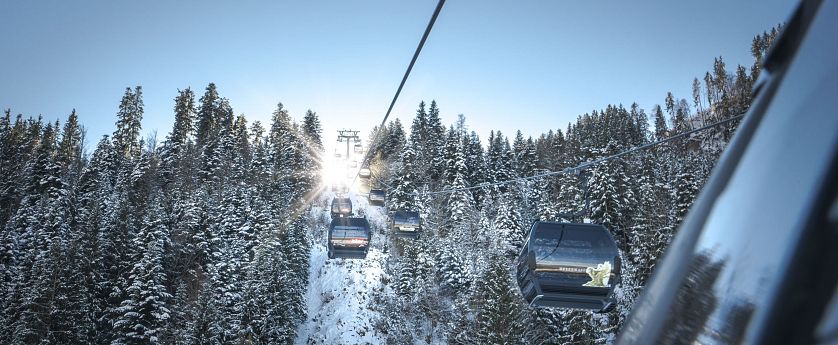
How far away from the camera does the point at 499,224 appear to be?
52.9 meters

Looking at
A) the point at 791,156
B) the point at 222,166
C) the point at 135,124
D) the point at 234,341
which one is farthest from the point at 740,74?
the point at 791,156

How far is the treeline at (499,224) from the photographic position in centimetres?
3738

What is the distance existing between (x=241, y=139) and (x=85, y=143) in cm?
2816

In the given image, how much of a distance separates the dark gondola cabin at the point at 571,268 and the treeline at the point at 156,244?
33.8 metres

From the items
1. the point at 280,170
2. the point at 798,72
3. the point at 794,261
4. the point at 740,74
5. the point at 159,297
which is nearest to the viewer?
the point at 794,261

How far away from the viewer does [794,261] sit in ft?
1.55

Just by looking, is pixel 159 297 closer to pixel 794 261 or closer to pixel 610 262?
pixel 610 262

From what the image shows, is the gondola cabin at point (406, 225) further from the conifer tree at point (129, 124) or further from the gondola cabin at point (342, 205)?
the conifer tree at point (129, 124)

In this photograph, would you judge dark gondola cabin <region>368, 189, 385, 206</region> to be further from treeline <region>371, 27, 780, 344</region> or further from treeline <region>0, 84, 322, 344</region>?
treeline <region>0, 84, 322, 344</region>

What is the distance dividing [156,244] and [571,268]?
39432 mm

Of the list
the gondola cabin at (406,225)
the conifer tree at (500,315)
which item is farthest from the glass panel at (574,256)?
the conifer tree at (500,315)

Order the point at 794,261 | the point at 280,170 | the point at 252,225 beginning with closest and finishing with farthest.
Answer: the point at 794,261
the point at 252,225
the point at 280,170

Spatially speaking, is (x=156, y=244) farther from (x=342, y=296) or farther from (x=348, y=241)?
(x=348, y=241)

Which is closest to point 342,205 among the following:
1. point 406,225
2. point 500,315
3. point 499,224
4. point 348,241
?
point 406,225
